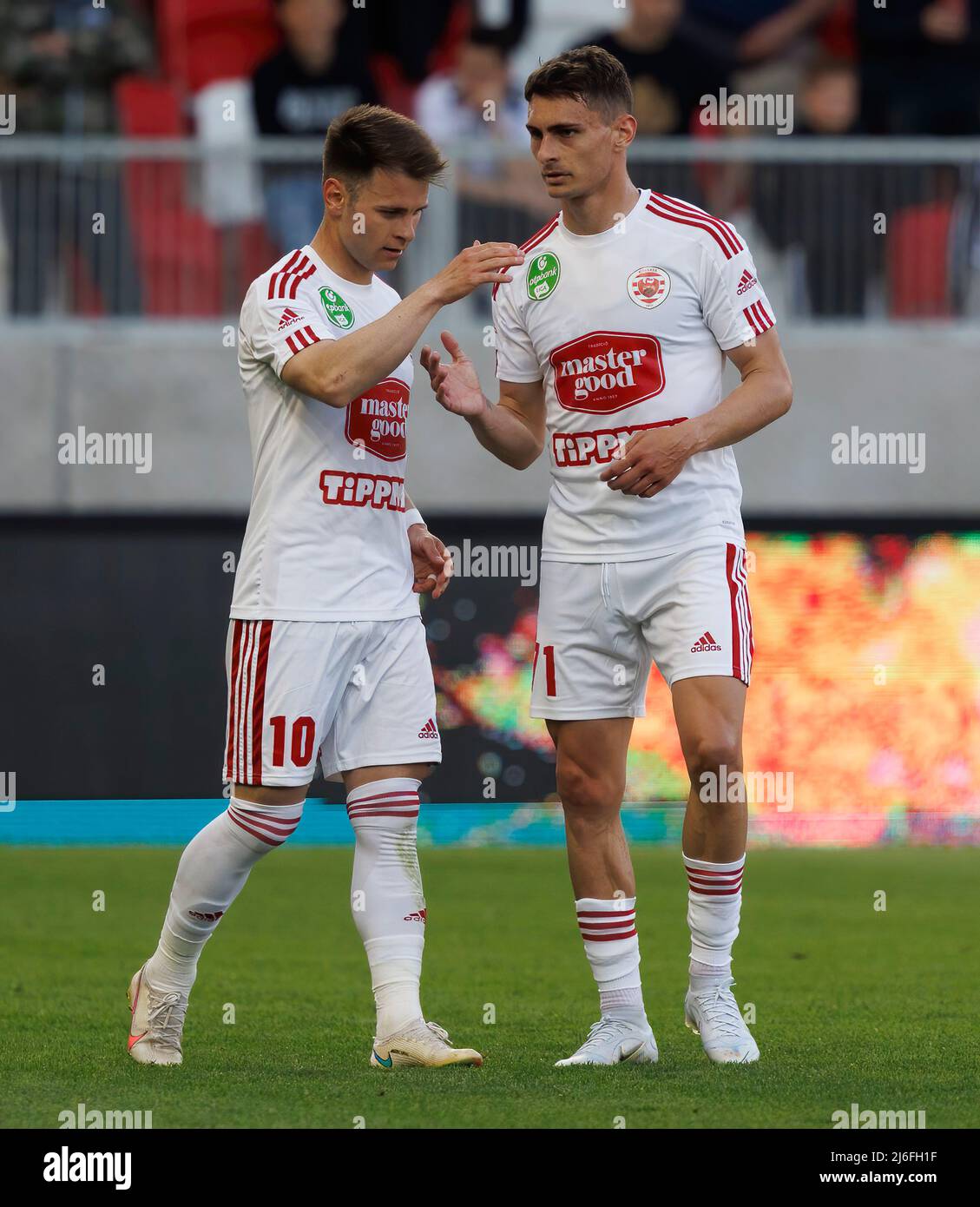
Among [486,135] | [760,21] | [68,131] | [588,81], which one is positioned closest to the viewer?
[588,81]

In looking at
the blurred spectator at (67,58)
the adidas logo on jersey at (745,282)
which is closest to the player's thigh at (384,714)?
the adidas logo on jersey at (745,282)

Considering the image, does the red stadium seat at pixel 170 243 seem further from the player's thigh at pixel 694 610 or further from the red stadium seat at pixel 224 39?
the player's thigh at pixel 694 610

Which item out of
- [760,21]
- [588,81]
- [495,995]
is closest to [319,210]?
[760,21]

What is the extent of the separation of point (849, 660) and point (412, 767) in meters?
7.24

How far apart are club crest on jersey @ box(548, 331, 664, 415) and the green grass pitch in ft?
5.64

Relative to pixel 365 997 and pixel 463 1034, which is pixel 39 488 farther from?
pixel 463 1034

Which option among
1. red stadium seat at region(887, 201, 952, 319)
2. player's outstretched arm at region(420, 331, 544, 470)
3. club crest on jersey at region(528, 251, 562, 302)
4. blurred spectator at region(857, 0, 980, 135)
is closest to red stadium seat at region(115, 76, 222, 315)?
red stadium seat at region(887, 201, 952, 319)

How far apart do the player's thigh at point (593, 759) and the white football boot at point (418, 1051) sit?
0.75 m

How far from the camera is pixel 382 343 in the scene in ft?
16.3

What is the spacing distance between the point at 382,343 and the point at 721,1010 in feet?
6.31

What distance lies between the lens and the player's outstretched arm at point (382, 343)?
4.96 m

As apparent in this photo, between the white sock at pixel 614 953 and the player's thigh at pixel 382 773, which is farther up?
the player's thigh at pixel 382 773

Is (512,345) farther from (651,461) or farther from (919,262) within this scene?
(919,262)

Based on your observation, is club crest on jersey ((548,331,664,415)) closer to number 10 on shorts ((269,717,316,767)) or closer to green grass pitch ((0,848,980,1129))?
number 10 on shorts ((269,717,316,767))
